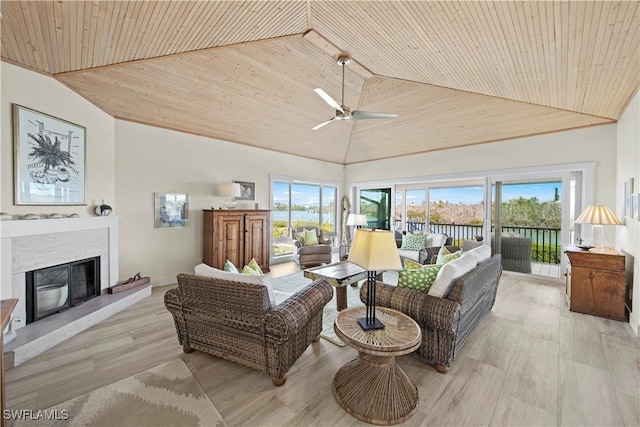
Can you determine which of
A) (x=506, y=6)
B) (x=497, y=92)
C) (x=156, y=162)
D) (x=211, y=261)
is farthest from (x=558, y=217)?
(x=156, y=162)

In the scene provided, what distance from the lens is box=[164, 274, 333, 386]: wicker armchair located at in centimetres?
198

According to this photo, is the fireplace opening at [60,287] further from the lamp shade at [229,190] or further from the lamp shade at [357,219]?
the lamp shade at [357,219]

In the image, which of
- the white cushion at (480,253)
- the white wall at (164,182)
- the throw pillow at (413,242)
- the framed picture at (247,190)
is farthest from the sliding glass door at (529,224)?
the white wall at (164,182)

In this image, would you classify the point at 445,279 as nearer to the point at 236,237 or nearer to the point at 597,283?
the point at 597,283

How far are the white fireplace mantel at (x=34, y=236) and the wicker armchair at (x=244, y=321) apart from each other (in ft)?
5.55

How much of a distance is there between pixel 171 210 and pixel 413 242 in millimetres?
4946

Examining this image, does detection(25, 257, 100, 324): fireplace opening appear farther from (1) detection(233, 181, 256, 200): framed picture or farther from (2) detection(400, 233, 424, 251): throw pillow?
(2) detection(400, 233, 424, 251): throw pillow

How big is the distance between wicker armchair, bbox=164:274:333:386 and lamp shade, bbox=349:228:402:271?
0.72 meters

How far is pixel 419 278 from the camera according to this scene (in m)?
2.43

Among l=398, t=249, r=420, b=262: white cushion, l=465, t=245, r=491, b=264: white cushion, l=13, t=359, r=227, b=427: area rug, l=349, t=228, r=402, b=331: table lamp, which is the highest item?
l=349, t=228, r=402, b=331: table lamp

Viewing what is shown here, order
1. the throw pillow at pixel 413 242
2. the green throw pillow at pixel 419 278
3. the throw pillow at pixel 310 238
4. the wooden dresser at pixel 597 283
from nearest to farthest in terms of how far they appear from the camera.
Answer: the green throw pillow at pixel 419 278 → the wooden dresser at pixel 597 283 → the throw pillow at pixel 413 242 → the throw pillow at pixel 310 238

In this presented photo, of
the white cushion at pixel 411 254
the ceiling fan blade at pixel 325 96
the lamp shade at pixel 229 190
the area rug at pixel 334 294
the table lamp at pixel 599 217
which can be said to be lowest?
the area rug at pixel 334 294

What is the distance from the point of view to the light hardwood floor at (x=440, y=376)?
5.87 feet

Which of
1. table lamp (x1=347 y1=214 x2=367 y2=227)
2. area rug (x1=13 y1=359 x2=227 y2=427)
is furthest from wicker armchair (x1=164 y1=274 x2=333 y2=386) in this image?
table lamp (x1=347 y1=214 x2=367 y2=227)
